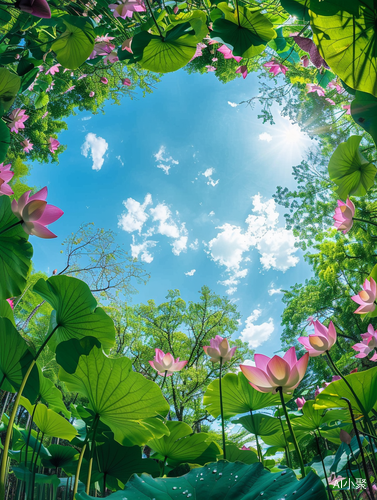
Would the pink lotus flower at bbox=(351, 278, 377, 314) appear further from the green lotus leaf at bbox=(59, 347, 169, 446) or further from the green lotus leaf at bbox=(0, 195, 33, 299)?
the green lotus leaf at bbox=(0, 195, 33, 299)

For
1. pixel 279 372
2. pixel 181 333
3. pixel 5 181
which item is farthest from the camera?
pixel 181 333

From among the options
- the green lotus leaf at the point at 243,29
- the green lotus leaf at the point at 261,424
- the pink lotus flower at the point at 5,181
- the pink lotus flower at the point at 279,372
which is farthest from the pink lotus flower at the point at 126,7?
the green lotus leaf at the point at 261,424

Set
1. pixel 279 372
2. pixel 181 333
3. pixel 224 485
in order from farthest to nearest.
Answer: pixel 181 333 → pixel 279 372 → pixel 224 485

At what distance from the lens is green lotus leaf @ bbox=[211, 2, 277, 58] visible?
2.39ft

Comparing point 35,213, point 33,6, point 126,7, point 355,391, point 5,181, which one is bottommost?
point 355,391

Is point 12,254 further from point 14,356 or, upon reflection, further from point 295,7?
point 295,7

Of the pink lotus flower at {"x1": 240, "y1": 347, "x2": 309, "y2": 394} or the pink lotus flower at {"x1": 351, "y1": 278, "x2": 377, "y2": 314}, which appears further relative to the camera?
the pink lotus flower at {"x1": 351, "y1": 278, "x2": 377, "y2": 314}

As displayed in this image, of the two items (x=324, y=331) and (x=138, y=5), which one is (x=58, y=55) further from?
(x=324, y=331)

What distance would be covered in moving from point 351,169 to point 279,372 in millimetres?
709

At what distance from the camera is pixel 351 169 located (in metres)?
0.86

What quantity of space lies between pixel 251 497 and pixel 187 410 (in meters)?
7.47

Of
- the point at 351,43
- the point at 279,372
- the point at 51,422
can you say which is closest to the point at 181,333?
the point at 51,422

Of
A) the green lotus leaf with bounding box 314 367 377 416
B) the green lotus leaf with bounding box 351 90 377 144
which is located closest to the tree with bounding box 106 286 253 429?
the green lotus leaf with bounding box 314 367 377 416

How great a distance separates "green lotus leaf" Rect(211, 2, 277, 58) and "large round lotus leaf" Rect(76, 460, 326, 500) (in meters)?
0.98
